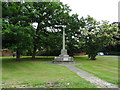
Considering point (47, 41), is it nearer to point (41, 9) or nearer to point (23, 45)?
point (41, 9)

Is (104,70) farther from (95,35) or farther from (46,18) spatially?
(46,18)

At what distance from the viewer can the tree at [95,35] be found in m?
21.0

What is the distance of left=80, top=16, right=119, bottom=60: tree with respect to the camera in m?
A: 21.0

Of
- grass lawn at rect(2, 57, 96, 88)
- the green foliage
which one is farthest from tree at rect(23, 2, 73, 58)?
grass lawn at rect(2, 57, 96, 88)

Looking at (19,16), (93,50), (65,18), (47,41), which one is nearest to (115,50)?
(93,50)

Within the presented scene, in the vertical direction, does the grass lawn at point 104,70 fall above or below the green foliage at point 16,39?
below

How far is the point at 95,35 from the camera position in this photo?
21375 mm

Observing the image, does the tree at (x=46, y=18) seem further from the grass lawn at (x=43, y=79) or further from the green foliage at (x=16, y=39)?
the grass lawn at (x=43, y=79)

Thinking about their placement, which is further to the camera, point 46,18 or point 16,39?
point 46,18

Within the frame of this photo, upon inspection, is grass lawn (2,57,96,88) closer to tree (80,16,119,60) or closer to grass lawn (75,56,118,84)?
grass lawn (75,56,118,84)

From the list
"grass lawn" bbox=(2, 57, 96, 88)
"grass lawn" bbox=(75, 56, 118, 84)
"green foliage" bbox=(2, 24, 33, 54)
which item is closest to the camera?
"grass lawn" bbox=(2, 57, 96, 88)

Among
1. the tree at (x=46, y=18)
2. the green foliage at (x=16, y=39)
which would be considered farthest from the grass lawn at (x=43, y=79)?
the tree at (x=46, y=18)

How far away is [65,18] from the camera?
849 inches

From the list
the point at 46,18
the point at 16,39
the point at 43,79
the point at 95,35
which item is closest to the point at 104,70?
the point at 43,79
